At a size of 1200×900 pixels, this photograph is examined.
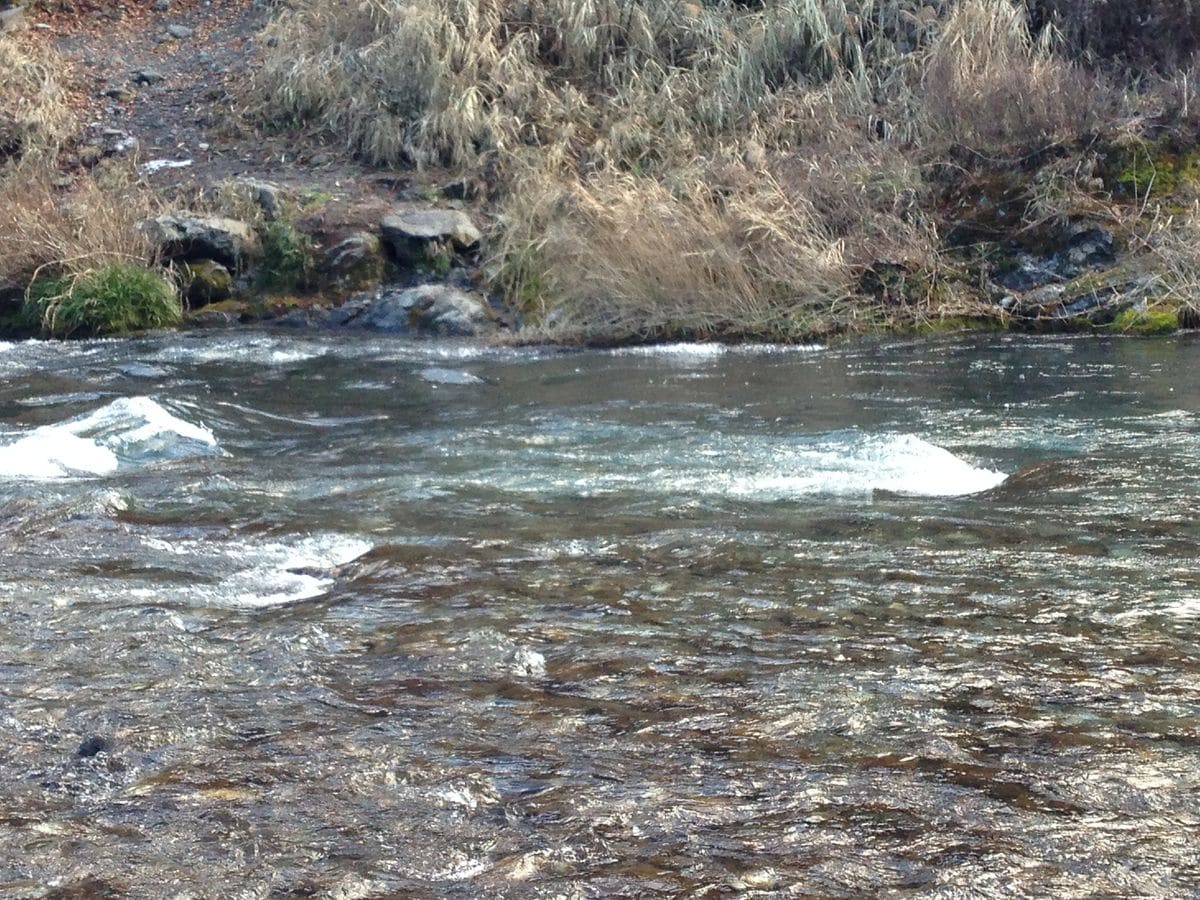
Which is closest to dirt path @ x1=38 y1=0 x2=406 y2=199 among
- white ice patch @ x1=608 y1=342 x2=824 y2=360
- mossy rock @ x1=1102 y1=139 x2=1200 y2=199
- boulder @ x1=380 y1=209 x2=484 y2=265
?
boulder @ x1=380 y1=209 x2=484 y2=265

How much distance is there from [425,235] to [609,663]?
12.1 meters

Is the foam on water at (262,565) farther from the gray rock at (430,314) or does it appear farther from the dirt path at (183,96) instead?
the dirt path at (183,96)

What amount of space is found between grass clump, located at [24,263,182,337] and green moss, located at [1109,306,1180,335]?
9449mm

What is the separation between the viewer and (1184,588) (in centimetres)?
487

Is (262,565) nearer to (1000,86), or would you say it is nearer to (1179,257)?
(1179,257)

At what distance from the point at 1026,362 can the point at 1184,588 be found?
653 cm

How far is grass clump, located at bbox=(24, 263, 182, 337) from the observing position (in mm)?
14422

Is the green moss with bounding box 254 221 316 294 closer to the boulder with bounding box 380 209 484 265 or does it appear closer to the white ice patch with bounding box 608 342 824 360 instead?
the boulder with bounding box 380 209 484 265

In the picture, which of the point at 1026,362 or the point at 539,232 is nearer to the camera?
the point at 1026,362

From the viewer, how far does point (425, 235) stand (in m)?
15.9

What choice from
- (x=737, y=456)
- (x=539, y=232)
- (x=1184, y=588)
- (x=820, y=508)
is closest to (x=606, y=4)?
(x=539, y=232)

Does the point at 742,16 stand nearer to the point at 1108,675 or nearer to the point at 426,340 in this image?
the point at 426,340

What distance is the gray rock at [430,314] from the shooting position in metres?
14.6

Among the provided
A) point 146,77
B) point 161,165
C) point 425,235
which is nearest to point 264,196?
point 425,235
